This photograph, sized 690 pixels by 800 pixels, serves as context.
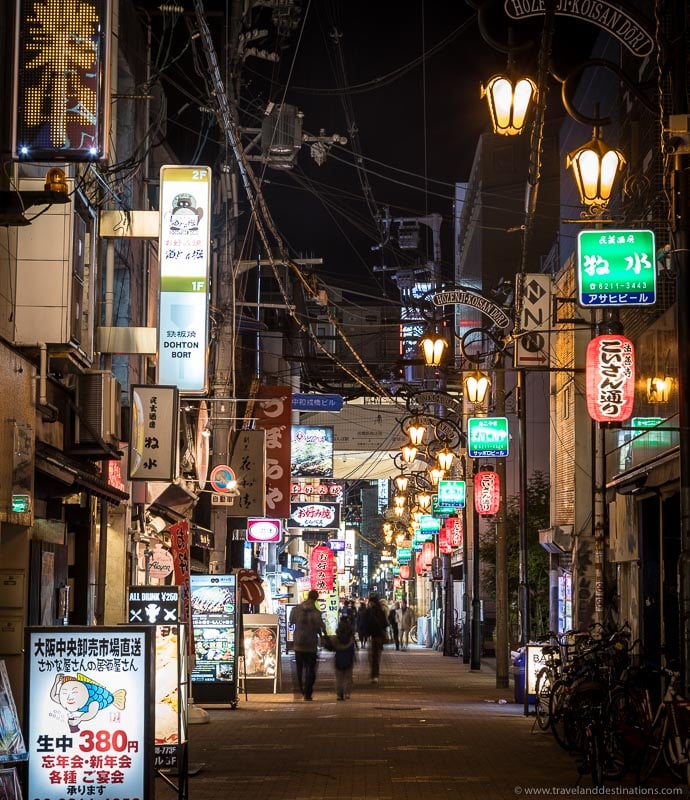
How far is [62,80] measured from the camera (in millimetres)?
12711

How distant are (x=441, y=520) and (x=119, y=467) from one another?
109 ft

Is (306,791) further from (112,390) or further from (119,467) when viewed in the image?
(119,467)

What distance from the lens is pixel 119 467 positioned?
21.1 meters

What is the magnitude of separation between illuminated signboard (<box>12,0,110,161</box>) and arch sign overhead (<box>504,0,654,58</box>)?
4.34m

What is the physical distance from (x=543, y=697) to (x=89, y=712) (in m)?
12.3

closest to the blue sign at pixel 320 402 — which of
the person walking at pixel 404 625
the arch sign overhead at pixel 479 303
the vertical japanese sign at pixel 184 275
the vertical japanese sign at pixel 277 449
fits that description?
the vertical japanese sign at pixel 277 449

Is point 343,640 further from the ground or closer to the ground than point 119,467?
closer to the ground

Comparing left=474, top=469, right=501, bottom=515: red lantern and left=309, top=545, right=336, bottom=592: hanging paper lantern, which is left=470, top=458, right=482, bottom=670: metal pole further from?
left=309, top=545, right=336, bottom=592: hanging paper lantern

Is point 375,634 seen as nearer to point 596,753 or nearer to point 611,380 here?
point 611,380

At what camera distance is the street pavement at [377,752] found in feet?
43.8

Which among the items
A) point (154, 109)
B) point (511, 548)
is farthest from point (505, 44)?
point (511, 548)

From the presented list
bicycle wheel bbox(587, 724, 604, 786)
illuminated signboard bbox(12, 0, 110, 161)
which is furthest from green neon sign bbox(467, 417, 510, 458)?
illuminated signboard bbox(12, 0, 110, 161)

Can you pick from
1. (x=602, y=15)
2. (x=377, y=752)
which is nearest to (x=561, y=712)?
(x=377, y=752)

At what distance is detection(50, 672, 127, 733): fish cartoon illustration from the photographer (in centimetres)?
955
